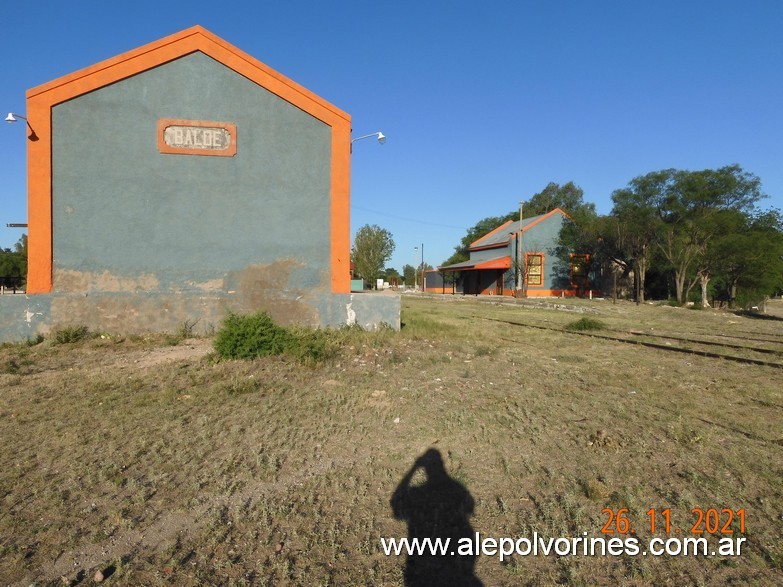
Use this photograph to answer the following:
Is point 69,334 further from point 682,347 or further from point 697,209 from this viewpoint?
point 697,209

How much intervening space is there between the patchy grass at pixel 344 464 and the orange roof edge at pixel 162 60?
705cm

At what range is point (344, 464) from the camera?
4254mm

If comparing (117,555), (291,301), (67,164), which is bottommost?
(117,555)

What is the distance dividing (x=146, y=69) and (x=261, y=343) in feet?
26.1

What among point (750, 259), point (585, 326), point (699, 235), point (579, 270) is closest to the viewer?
point (585, 326)

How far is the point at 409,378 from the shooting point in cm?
766

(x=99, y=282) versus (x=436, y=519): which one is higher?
(x=99, y=282)

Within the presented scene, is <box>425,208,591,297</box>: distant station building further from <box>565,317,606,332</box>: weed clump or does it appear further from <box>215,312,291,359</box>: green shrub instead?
<box>215,312,291,359</box>: green shrub

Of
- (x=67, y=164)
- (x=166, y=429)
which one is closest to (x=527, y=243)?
(x=67, y=164)

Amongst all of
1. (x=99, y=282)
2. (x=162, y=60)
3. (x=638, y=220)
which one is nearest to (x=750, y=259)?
(x=638, y=220)

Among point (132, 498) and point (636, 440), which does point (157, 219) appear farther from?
point (636, 440)

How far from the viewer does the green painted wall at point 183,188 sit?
11438 mm

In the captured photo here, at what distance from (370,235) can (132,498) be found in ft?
155

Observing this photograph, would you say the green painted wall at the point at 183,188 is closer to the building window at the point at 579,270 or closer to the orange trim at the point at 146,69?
the orange trim at the point at 146,69
